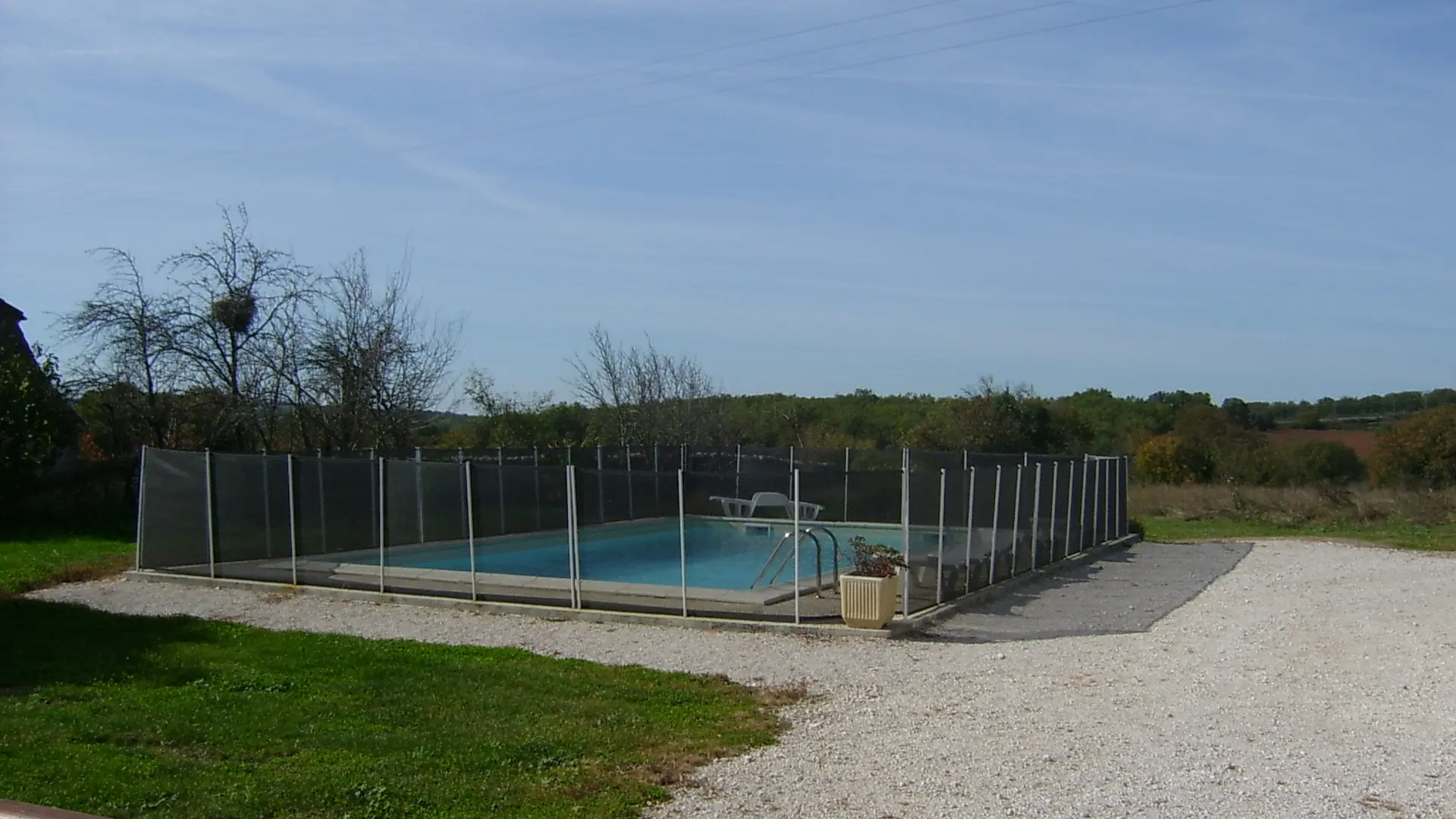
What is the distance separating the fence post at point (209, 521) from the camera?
14.7m

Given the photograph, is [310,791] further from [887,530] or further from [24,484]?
[24,484]

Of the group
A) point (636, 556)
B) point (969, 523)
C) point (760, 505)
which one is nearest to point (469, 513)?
point (636, 556)

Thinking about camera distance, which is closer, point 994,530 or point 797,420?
point 994,530

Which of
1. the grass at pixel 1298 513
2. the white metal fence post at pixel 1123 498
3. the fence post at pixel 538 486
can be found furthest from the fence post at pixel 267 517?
the grass at pixel 1298 513

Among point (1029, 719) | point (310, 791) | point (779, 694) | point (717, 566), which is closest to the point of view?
point (310, 791)

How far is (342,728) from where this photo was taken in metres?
6.81

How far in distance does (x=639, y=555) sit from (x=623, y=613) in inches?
44.1

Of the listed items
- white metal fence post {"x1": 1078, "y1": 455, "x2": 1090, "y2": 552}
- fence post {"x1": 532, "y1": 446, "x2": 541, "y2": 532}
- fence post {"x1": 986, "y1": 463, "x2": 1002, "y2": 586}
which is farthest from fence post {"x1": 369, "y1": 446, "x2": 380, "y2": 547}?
white metal fence post {"x1": 1078, "y1": 455, "x2": 1090, "y2": 552}

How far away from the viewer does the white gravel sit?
19.1 ft

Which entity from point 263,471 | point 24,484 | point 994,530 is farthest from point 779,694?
point 24,484

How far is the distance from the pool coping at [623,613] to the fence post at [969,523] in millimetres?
201

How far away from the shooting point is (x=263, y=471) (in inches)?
580

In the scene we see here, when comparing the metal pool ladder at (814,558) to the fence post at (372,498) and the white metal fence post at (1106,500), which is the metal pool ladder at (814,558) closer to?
the fence post at (372,498)

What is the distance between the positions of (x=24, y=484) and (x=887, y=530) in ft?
49.0
